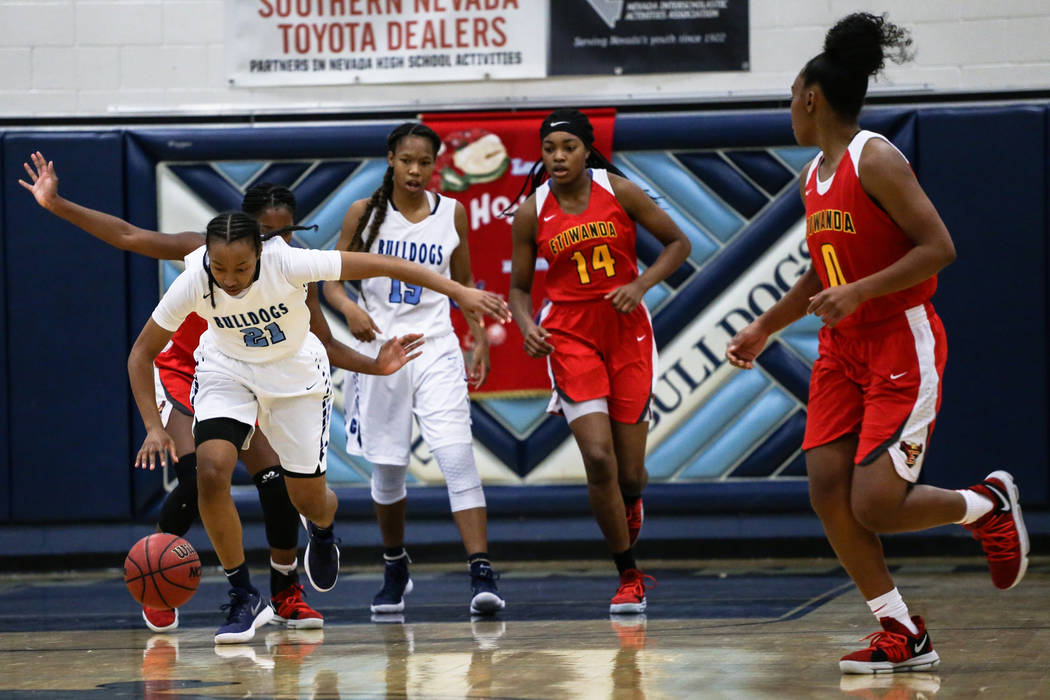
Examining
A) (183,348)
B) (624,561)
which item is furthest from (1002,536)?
(183,348)

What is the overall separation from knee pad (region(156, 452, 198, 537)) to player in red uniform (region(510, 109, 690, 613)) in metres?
1.43

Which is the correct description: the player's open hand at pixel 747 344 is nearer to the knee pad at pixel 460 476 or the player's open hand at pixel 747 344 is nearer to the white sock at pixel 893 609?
the white sock at pixel 893 609

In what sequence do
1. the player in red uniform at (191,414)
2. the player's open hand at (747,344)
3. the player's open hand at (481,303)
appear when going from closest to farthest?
the player's open hand at (747,344) → the player's open hand at (481,303) → the player in red uniform at (191,414)

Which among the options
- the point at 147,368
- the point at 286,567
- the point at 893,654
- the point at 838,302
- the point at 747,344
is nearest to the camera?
the point at 838,302

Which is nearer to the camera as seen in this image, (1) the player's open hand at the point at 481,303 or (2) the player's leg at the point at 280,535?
(1) the player's open hand at the point at 481,303

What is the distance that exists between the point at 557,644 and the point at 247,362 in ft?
4.89

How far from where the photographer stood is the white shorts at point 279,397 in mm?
4895

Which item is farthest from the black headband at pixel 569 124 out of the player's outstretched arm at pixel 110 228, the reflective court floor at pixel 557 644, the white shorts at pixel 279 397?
the reflective court floor at pixel 557 644

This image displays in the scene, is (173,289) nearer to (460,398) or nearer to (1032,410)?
(460,398)

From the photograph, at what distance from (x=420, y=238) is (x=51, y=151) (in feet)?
9.55

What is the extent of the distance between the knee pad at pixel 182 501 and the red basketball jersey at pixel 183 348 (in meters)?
0.41

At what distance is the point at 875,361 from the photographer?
3.95 metres

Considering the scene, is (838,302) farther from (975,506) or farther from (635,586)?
(635,586)

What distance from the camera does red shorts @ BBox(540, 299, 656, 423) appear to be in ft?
18.4
